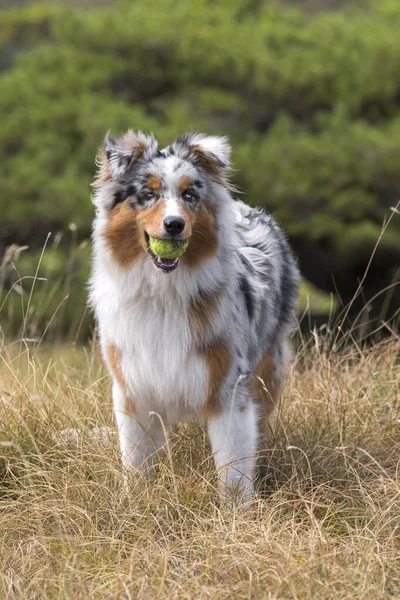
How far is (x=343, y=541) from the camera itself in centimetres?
396

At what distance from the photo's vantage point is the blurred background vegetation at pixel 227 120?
12047 mm

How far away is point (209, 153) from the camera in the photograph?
4.44m

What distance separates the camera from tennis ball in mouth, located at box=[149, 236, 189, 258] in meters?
4.09

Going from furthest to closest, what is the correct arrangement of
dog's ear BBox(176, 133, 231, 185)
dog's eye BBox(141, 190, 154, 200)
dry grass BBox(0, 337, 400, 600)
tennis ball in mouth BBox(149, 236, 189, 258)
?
dog's ear BBox(176, 133, 231, 185)
dog's eye BBox(141, 190, 154, 200)
tennis ball in mouth BBox(149, 236, 189, 258)
dry grass BBox(0, 337, 400, 600)

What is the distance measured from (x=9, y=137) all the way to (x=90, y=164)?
1.23 metres

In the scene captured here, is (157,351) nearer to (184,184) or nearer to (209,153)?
(184,184)

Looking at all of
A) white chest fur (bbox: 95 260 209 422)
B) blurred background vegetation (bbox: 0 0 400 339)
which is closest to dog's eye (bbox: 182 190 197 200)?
white chest fur (bbox: 95 260 209 422)

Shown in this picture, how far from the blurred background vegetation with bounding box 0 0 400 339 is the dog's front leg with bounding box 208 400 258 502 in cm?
698

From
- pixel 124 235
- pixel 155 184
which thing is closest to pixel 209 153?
pixel 155 184

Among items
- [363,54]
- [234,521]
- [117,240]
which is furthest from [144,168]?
[363,54]

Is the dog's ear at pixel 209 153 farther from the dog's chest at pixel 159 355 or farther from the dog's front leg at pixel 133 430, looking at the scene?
the dog's front leg at pixel 133 430

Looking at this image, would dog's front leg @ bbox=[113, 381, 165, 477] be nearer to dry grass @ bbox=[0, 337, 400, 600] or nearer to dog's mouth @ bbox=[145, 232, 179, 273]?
dry grass @ bbox=[0, 337, 400, 600]

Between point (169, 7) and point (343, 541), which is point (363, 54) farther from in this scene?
point (343, 541)

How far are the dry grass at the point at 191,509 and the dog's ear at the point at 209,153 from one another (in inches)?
53.1
